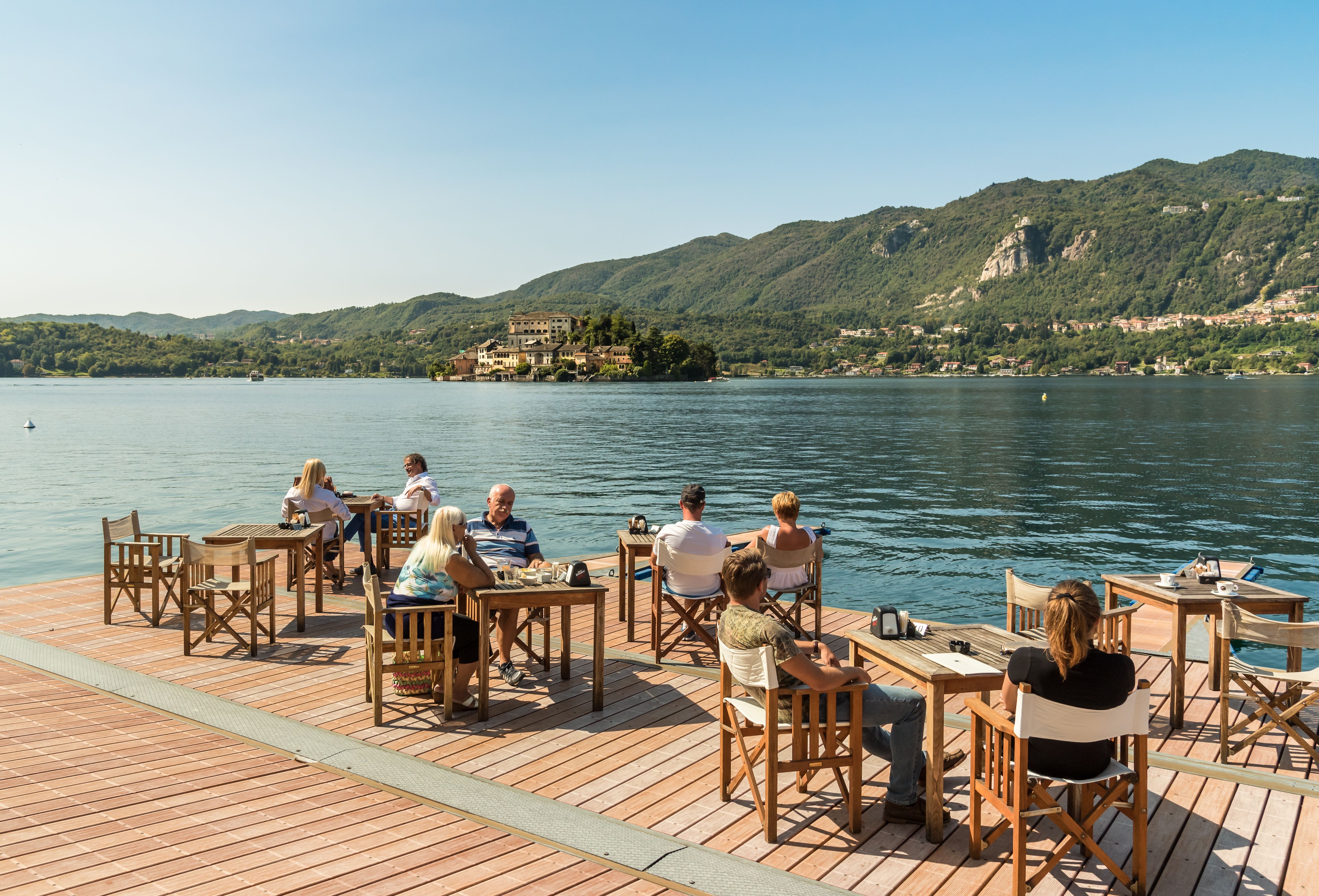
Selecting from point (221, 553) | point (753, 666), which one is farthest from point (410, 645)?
point (753, 666)

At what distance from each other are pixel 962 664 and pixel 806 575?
3140mm

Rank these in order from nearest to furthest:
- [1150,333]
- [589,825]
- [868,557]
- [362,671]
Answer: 1. [589,825]
2. [362,671]
3. [868,557]
4. [1150,333]

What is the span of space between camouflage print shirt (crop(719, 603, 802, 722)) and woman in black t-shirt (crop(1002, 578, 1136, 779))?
943 mm

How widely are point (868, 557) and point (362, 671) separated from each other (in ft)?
38.9

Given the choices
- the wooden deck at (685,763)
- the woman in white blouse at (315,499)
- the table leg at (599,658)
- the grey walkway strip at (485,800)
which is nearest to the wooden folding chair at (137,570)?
the wooden deck at (685,763)

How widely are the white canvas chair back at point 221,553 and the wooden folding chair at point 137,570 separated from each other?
0.98 meters

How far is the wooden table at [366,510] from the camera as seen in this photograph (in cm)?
954

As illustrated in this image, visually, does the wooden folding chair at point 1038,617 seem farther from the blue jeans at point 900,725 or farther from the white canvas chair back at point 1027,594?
the blue jeans at point 900,725

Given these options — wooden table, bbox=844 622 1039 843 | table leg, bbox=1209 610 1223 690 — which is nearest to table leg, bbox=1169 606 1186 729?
table leg, bbox=1209 610 1223 690

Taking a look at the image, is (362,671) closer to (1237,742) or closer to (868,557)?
(1237,742)

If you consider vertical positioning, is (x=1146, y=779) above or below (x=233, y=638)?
→ above

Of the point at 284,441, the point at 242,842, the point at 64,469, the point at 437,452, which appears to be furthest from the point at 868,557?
the point at 284,441

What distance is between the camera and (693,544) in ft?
21.4

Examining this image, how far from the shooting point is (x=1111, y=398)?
83.9 meters
